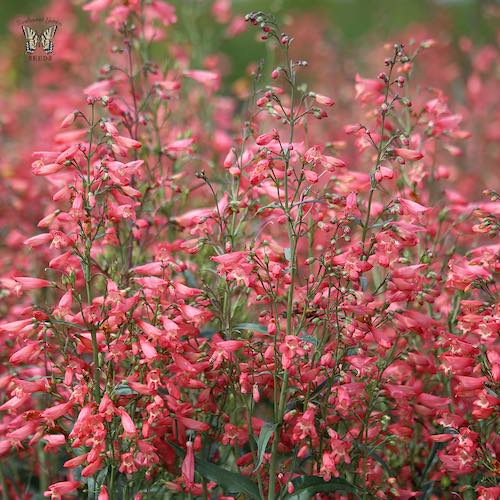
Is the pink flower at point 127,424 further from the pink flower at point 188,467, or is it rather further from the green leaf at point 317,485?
the green leaf at point 317,485

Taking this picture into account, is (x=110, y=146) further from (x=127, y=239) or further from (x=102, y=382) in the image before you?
(x=102, y=382)

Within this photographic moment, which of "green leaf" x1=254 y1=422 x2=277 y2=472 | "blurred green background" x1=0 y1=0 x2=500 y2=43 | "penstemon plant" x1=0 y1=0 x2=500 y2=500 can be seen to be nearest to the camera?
"green leaf" x1=254 y1=422 x2=277 y2=472

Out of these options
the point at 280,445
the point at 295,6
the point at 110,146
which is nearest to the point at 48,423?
the point at 280,445

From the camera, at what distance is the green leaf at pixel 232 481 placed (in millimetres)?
3186

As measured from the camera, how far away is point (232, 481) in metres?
3.19

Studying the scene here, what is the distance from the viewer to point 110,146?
133 inches

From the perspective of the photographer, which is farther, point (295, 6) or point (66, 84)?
point (295, 6)

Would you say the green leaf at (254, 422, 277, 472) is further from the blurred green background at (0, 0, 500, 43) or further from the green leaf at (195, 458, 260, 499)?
the blurred green background at (0, 0, 500, 43)

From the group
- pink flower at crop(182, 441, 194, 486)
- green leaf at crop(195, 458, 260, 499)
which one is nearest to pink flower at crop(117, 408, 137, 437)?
pink flower at crop(182, 441, 194, 486)

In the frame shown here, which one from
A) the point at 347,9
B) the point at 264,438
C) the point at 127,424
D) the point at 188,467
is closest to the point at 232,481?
the point at 188,467

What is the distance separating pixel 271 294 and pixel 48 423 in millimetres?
1003

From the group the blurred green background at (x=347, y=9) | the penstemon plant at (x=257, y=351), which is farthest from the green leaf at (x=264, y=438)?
the blurred green background at (x=347, y=9)

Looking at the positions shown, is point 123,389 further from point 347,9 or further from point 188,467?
point 347,9

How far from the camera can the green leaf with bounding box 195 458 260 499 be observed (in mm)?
3186
